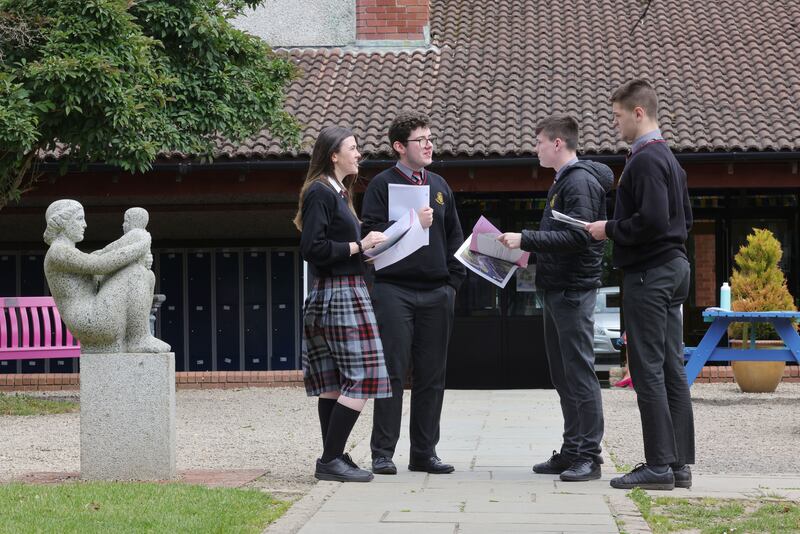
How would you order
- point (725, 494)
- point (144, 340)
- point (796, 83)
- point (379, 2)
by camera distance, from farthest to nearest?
point (379, 2), point (796, 83), point (144, 340), point (725, 494)

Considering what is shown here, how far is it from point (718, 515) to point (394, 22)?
13486 millimetres

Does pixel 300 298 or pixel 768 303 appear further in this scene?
pixel 300 298

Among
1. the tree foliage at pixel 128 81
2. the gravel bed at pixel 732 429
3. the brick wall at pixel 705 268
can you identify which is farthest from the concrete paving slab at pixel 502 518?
the brick wall at pixel 705 268

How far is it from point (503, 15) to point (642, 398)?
45.5 feet

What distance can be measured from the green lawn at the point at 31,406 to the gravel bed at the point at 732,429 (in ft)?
16.4

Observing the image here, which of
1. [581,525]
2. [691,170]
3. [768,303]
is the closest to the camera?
[581,525]

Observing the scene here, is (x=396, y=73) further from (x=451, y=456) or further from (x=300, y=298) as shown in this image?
(x=451, y=456)

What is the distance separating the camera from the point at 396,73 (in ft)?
55.3

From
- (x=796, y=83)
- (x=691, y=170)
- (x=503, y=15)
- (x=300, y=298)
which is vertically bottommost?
(x=300, y=298)

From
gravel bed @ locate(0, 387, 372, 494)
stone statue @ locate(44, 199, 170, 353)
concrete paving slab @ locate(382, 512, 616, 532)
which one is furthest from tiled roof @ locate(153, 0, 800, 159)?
concrete paving slab @ locate(382, 512, 616, 532)

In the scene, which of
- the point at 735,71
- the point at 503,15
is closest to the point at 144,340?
the point at 735,71

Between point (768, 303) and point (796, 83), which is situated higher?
point (796, 83)

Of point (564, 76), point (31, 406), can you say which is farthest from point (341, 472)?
point (564, 76)

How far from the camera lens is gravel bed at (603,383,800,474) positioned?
25.3 feet
